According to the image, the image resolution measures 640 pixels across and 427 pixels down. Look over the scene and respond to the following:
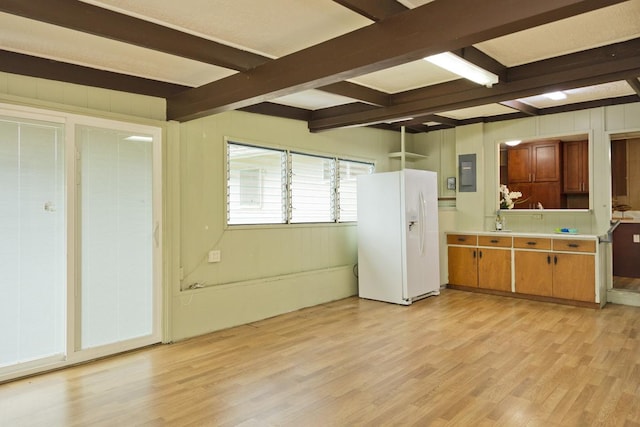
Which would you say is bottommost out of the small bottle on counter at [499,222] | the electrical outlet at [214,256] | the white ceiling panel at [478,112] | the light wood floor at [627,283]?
the light wood floor at [627,283]

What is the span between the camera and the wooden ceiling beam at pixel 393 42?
1.94 meters

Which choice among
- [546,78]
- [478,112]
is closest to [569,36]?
[546,78]

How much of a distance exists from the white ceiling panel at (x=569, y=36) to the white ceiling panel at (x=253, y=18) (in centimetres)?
122

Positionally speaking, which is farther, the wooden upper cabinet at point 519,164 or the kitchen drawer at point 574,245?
the wooden upper cabinet at point 519,164

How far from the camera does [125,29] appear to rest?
2.50m

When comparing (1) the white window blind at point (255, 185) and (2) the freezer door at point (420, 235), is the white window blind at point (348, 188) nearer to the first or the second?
(2) the freezer door at point (420, 235)

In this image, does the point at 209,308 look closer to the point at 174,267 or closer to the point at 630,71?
the point at 174,267

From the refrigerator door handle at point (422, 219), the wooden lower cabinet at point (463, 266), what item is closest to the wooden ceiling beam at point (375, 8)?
the refrigerator door handle at point (422, 219)

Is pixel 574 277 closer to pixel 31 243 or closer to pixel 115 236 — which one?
pixel 115 236

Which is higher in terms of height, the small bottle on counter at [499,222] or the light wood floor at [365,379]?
the small bottle on counter at [499,222]

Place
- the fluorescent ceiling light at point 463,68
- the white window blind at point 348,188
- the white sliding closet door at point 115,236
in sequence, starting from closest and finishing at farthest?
the fluorescent ceiling light at point 463,68
the white sliding closet door at point 115,236
the white window blind at point 348,188

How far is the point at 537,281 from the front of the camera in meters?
5.29

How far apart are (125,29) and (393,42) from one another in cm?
157

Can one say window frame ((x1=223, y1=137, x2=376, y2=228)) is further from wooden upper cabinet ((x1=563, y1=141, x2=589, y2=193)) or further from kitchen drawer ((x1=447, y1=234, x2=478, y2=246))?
wooden upper cabinet ((x1=563, y1=141, x2=589, y2=193))
